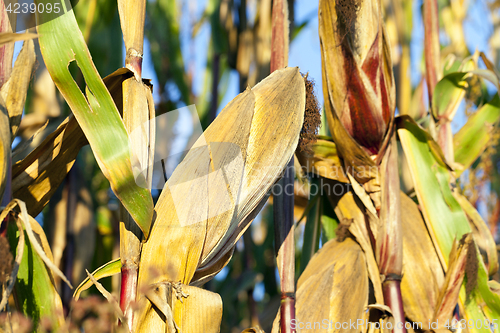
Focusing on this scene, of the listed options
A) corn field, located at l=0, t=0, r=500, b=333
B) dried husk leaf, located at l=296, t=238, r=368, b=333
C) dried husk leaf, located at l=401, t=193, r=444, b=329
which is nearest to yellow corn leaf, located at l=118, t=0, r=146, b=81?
corn field, located at l=0, t=0, r=500, b=333

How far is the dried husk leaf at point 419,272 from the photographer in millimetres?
640

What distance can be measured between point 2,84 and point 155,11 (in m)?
0.86

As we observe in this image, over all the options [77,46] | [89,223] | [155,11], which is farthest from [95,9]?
[77,46]

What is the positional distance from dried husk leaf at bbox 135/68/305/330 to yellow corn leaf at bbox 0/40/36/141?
0.68 ft

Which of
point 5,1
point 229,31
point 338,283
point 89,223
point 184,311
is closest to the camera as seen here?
point 184,311

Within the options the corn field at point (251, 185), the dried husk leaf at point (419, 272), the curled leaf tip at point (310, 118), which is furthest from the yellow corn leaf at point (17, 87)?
the dried husk leaf at point (419, 272)

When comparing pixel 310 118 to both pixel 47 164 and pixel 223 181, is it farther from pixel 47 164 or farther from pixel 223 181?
pixel 47 164

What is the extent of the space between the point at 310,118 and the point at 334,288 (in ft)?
0.80

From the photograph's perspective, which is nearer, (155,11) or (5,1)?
(5,1)

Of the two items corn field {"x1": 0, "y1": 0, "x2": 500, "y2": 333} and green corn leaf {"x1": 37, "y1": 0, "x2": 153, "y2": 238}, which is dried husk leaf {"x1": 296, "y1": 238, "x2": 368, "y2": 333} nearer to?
corn field {"x1": 0, "y1": 0, "x2": 500, "y2": 333}

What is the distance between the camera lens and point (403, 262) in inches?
26.0

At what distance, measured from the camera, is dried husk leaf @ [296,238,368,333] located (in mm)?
599

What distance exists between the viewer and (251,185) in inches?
18.8

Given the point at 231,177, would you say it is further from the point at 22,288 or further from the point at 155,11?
the point at 155,11
